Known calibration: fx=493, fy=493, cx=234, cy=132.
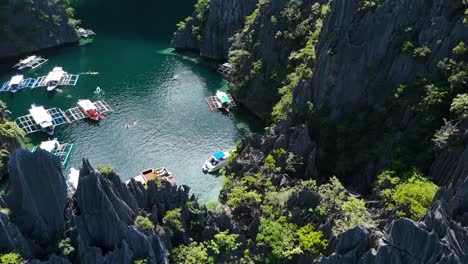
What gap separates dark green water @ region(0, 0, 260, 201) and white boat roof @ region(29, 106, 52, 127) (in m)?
1.84

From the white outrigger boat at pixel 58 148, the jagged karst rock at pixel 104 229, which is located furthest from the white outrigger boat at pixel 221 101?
the jagged karst rock at pixel 104 229

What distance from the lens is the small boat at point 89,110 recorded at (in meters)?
78.4

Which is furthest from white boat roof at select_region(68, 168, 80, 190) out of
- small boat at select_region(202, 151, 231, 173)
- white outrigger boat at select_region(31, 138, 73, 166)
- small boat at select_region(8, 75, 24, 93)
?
small boat at select_region(8, 75, 24, 93)

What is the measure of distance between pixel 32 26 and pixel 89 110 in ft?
107

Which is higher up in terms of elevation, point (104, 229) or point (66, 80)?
point (104, 229)

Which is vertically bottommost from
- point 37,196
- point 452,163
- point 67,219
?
point 67,219

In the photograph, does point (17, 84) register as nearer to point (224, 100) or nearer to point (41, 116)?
point (41, 116)

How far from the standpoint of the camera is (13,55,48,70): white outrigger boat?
307 ft

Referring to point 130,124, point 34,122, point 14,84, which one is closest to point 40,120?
point 34,122

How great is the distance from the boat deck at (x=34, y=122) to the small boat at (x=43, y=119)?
79cm

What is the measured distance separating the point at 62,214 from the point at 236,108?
44.7m

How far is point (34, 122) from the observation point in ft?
250

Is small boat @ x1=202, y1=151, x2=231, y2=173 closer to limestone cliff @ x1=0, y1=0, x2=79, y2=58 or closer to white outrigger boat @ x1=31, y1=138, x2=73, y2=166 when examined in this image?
white outrigger boat @ x1=31, y1=138, x2=73, y2=166

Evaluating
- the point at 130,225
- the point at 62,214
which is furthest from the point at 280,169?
the point at 62,214
